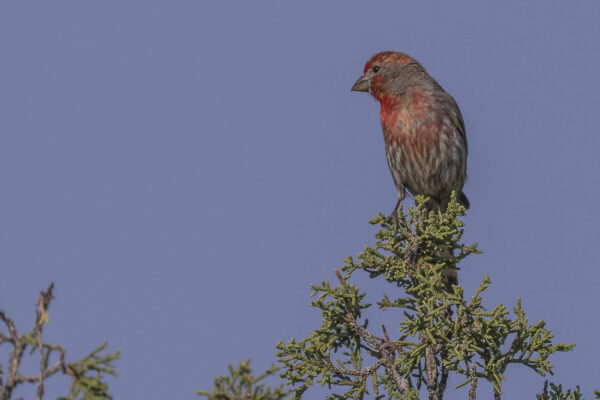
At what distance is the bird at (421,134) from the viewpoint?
32.9 feet

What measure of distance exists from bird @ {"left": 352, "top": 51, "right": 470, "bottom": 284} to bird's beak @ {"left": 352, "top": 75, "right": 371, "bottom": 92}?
0.30 feet

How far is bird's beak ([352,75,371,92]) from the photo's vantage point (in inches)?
423

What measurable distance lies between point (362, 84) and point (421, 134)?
1193mm

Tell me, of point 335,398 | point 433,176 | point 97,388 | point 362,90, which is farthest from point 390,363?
point 362,90

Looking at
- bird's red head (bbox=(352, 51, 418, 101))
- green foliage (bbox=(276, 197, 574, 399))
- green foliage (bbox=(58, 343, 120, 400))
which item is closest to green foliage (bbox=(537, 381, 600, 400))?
green foliage (bbox=(276, 197, 574, 399))

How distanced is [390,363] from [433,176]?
450 cm

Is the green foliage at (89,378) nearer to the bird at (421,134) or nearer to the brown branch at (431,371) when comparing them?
the brown branch at (431,371)

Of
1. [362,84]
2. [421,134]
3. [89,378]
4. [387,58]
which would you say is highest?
[387,58]

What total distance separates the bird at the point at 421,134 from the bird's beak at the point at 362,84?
0.09 meters

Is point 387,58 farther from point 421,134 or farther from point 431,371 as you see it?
point 431,371

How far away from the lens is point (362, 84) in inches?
424

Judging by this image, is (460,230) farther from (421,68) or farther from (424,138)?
(421,68)

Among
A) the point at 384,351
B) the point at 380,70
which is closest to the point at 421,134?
the point at 380,70

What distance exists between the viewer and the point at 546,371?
18.6ft
